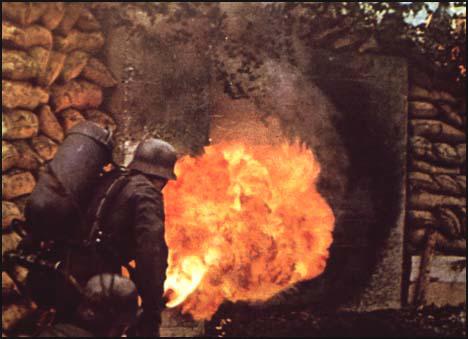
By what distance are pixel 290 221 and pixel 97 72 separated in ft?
7.89

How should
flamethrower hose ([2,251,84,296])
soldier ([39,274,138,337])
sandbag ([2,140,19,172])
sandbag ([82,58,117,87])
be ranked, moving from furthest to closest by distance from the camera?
sandbag ([82,58,117,87])
sandbag ([2,140,19,172])
flamethrower hose ([2,251,84,296])
soldier ([39,274,138,337])

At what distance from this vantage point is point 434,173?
668 cm

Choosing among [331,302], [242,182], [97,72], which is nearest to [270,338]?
[331,302]

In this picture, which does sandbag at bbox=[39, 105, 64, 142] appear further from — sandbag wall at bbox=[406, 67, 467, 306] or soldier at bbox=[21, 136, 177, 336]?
sandbag wall at bbox=[406, 67, 467, 306]

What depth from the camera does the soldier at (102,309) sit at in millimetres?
3219

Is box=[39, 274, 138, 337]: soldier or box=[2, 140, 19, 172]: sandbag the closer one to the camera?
box=[39, 274, 138, 337]: soldier

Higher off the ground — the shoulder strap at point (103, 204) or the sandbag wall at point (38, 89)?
the sandbag wall at point (38, 89)

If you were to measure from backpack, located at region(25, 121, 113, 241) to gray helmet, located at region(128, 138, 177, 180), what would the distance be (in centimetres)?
25

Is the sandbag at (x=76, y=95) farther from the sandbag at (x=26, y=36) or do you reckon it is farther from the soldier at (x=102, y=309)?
the soldier at (x=102, y=309)

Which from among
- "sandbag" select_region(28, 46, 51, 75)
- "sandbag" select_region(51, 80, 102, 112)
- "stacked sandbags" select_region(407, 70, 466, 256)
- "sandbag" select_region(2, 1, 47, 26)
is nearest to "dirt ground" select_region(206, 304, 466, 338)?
"stacked sandbags" select_region(407, 70, 466, 256)

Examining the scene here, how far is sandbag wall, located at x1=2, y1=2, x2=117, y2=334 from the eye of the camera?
15.7ft

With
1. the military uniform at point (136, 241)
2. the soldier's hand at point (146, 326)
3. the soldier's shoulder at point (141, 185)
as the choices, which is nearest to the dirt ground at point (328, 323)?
the soldier's hand at point (146, 326)

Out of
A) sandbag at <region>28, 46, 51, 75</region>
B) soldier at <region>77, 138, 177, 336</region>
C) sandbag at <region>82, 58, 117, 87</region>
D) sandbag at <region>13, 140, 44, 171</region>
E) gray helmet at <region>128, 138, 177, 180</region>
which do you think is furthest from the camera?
sandbag at <region>82, 58, 117, 87</region>

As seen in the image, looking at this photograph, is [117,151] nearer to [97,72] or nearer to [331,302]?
[97,72]
